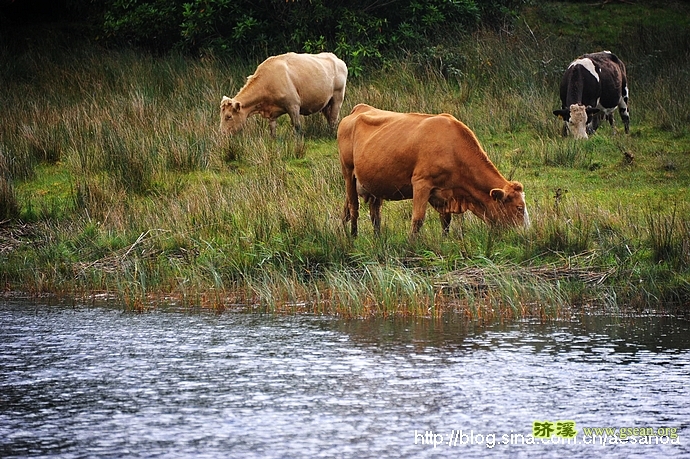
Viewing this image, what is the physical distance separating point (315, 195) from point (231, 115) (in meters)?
3.92

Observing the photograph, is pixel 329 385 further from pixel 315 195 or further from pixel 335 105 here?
pixel 335 105

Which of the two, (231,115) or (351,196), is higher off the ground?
(231,115)

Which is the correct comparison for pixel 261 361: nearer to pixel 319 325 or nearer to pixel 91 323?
pixel 319 325

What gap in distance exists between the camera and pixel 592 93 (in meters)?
16.2

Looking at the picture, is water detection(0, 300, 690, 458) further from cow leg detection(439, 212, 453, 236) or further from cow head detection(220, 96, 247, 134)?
cow head detection(220, 96, 247, 134)

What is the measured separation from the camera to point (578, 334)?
25.1ft

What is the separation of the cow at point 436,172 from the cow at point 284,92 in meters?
5.27

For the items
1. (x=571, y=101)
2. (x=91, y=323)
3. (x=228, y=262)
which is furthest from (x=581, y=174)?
(x=91, y=323)

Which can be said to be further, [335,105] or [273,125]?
[335,105]

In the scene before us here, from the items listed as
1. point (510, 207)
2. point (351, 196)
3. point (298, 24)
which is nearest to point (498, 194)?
point (510, 207)

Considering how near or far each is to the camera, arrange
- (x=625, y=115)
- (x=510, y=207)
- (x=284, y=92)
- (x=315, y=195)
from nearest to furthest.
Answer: (x=510, y=207) → (x=315, y=195) → (x=284, y=92) → (x=625, y=115)

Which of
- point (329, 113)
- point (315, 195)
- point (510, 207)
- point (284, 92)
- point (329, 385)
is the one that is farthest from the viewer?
point (329, 113)

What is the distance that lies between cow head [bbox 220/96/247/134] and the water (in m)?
7.26

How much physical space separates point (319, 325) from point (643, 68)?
13093 millimetres
